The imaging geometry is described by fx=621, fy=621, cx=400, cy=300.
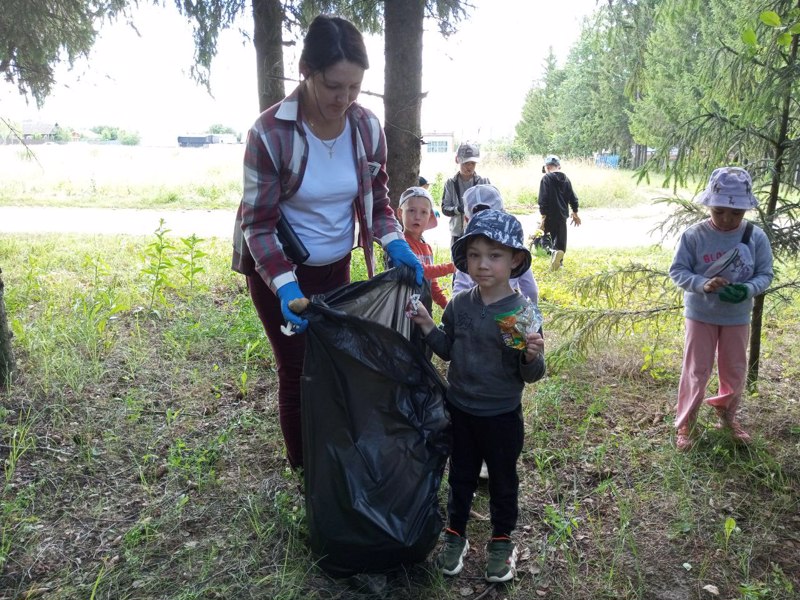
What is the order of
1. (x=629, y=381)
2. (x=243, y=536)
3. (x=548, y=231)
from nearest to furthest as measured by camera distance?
1. (x=243, y=536)
2. (x=629, y=381)
3. (x=548, y=231)

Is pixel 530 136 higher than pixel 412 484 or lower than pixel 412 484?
higher

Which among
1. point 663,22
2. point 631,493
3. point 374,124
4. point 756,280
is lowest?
point 631,493

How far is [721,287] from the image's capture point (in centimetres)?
297

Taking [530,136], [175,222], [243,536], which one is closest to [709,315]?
[243,536]

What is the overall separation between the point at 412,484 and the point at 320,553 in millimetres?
427

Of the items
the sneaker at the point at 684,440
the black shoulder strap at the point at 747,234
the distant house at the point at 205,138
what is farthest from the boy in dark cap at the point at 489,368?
the distant house at the point at 205,138

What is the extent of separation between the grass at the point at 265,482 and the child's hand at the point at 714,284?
2.71 ft

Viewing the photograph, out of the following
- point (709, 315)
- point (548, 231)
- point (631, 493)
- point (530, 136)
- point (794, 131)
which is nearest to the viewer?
point (631, 493)

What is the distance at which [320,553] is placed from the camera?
2277mm

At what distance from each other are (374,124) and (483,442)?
1.35 meters

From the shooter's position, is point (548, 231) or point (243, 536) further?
point (548, 231)

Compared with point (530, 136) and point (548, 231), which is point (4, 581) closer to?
point (548, 231)

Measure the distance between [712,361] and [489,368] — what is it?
5.29 ft

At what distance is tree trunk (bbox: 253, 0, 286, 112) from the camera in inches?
229
